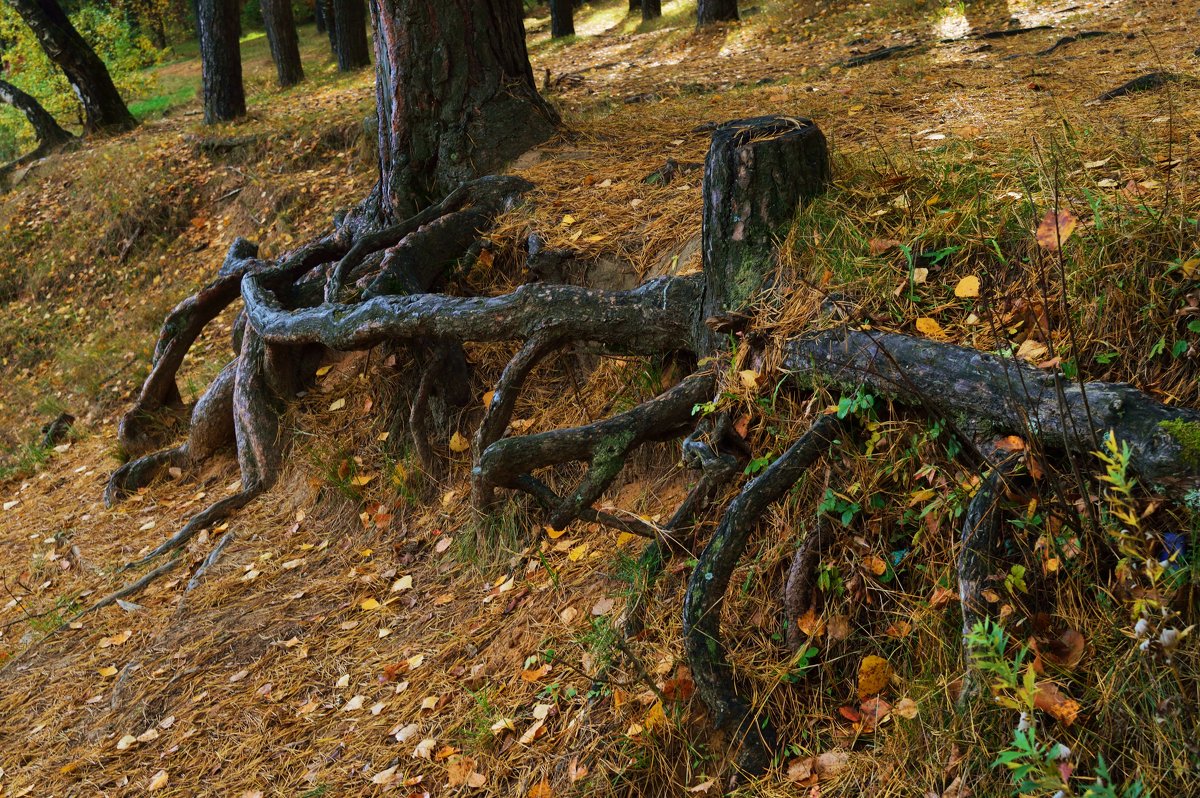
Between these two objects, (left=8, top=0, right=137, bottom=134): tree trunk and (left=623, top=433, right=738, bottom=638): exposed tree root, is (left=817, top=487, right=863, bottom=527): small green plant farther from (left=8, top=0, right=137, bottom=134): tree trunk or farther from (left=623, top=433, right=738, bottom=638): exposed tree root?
(left=8, top=0, right=137, bottom=134): tree trunk

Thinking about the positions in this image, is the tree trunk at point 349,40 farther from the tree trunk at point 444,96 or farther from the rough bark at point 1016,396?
the rough bark at point 1016,396

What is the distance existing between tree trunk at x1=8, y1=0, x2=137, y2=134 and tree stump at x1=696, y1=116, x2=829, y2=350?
42.6 feet

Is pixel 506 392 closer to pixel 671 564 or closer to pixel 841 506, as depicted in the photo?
pixel 671 564

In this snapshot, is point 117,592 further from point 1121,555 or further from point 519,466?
point 1121,555

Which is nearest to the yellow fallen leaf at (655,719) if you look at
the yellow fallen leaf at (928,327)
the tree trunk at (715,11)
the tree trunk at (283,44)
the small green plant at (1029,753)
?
the small green plant at (1029,753)

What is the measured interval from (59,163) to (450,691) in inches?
481

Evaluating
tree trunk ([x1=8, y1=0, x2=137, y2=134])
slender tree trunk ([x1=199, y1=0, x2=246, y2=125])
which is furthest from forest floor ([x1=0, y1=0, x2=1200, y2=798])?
tree trunk ([x1=8, y1=0, x2=137, y2=134])

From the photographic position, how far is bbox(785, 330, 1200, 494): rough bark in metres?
2.23

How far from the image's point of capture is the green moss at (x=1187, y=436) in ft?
7.14

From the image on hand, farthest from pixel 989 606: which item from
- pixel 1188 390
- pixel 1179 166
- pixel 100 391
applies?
pixel 100 391

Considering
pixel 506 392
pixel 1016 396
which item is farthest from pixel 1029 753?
pixel 506 392

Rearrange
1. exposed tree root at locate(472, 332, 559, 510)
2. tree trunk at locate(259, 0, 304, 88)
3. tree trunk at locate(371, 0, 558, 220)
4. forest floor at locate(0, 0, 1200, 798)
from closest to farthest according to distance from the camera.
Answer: forest floor at locate(0, 0, 1200, 798), exposed tree root at locate(472, 332, 559, 510), tree trunk at locate(371, 0, 558, 220), tree trunk at locate(259, 0, 304, 88)

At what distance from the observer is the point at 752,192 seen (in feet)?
11.5

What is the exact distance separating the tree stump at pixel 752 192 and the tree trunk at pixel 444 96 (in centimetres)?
268
